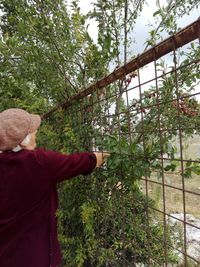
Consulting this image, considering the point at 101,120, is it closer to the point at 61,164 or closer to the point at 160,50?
the point at 61,164

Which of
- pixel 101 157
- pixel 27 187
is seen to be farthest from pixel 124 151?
pixel 27 187

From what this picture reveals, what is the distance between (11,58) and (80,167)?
2.23 metres

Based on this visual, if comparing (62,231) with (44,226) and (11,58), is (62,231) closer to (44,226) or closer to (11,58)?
(44,226)

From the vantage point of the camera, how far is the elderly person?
1.98 m

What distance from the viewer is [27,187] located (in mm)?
1980

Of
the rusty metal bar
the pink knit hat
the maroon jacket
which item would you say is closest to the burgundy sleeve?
the maroon jacket

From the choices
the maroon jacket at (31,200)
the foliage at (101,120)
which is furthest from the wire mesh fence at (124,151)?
the maroon jacket at (31,200)

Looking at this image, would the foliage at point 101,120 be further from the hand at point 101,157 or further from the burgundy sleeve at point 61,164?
the burgundy sleeve at point 61,164

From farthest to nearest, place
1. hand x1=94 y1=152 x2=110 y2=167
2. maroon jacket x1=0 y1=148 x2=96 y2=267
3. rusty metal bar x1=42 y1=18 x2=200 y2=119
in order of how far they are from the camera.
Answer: hand x1=94 y1=152 x2=110 y2=167 → maroon jacket x1=0 y1=148 x2=96 y2=267 → rusty metal bar x1=42 y1=18 x2=200 y2=119

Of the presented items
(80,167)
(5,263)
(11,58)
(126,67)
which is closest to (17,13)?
(11,58)

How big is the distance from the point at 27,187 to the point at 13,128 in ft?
1.01

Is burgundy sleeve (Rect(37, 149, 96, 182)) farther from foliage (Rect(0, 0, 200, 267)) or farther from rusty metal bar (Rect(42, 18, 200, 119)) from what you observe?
rusty metal bar (Rect(42, 18, 200, 119))

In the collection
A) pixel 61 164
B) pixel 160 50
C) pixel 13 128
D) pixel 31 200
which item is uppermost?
pixel 160 50

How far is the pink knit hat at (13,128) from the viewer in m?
2.01
